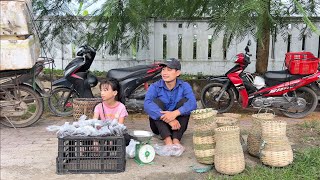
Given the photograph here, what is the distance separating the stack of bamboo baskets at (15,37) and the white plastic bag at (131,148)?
166 cm

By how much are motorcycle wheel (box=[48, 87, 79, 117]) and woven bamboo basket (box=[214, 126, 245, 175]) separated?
3093 mm

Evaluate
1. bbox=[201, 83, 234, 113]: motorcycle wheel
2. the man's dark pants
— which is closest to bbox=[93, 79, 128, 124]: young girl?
the man's dark pants

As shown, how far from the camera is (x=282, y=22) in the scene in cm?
577

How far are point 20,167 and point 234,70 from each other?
346cm

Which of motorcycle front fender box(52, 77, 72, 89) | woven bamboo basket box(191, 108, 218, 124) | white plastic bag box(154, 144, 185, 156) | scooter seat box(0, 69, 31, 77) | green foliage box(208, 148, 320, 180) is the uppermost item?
scooter seat box(0, 69, 31, 77)

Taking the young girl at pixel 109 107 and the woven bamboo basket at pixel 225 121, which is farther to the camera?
the young girl at pixel 109 107

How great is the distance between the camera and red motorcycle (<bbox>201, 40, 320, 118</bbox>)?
5.80 meters

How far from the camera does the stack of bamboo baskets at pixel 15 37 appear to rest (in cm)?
449

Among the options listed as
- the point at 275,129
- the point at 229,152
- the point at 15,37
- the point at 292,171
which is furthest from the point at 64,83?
the point at 292,171

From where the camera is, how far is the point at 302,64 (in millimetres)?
5754

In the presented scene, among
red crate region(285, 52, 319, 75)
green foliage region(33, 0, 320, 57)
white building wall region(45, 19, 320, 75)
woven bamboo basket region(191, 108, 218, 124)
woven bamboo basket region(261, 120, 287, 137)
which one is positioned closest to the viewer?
green foliage region(33, 0, 320, 57)

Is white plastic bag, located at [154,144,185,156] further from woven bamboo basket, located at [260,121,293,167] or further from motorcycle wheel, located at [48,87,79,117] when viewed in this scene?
motorcycle wheel, located at [48,87,79,117]

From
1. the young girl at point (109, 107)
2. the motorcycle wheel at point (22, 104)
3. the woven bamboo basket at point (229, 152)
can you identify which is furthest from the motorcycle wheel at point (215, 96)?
the woven bamboo basket at point (229, 152)

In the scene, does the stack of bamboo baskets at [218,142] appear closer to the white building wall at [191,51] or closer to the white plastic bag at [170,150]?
the white plastic bag at [170,150]
